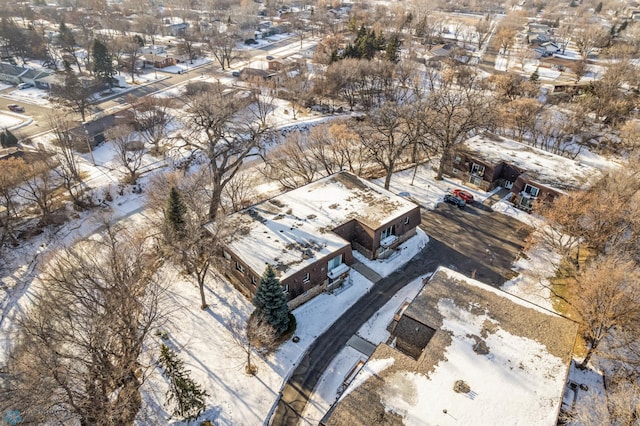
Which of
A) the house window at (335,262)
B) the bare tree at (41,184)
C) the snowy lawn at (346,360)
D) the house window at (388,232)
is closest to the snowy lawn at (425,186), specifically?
the house window at (388,232)

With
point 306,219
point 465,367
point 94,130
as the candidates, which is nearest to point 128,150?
point 94,130

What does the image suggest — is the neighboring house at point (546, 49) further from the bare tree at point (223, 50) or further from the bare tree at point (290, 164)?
the bare tree at point (290, 164)

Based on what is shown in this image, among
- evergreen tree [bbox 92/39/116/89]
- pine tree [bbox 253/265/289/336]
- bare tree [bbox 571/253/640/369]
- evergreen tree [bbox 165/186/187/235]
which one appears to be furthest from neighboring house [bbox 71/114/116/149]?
bare tree [bbox 571/253/640/369]

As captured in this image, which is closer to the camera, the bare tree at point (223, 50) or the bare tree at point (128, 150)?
the bare tree at point (128, 150)

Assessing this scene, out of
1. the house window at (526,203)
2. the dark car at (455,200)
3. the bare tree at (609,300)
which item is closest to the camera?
the bare tree at (609,300)

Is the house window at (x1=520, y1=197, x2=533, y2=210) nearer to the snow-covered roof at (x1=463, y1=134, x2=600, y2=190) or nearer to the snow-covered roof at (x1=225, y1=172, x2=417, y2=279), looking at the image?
the snow-covered roof at (x1=463, y1=134, x2=600, y2=190)

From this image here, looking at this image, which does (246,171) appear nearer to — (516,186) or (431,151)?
(431,151)

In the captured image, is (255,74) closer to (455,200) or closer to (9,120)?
(9,120)
